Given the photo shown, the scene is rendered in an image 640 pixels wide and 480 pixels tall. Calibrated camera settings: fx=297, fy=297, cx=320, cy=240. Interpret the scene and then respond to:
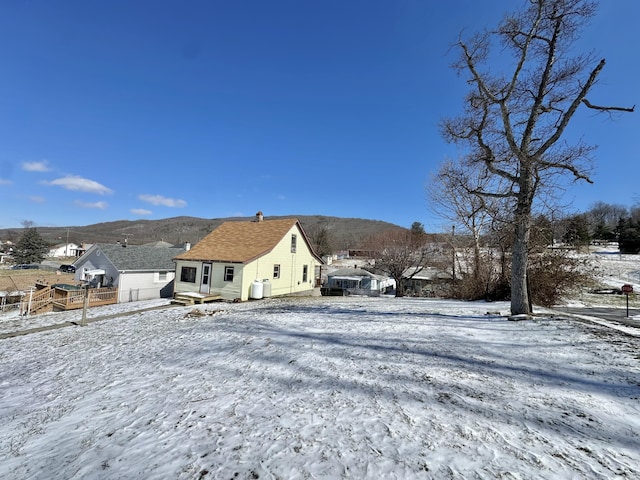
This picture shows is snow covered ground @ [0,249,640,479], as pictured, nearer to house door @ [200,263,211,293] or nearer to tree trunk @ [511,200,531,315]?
tree trunk @ [511,200,531,315]

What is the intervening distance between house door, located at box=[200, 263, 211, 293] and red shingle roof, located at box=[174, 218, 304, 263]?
0.58 m

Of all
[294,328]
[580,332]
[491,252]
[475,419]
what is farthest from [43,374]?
[491,252]

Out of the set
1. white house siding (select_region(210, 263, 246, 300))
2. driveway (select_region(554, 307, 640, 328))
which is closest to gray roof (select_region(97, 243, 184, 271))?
white house siding (select_region(210, 263, 246, 300))

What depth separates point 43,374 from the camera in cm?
705

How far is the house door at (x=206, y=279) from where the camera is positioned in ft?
68.2

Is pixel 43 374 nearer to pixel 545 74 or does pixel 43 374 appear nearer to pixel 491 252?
pixel 545 74

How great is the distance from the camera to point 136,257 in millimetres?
26391

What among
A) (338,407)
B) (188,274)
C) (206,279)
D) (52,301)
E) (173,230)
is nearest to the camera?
(338,407)

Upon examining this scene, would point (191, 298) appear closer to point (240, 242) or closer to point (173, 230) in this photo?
point (240, 242)

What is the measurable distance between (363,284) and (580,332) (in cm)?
2896

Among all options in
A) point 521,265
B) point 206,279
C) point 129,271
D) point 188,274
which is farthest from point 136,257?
point 521,265

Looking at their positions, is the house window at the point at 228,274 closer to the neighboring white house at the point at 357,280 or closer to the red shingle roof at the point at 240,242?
the red shingle roof at the point at 240,242

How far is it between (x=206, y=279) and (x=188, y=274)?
75.5 inches

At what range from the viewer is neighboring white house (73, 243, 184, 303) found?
24266 mm
